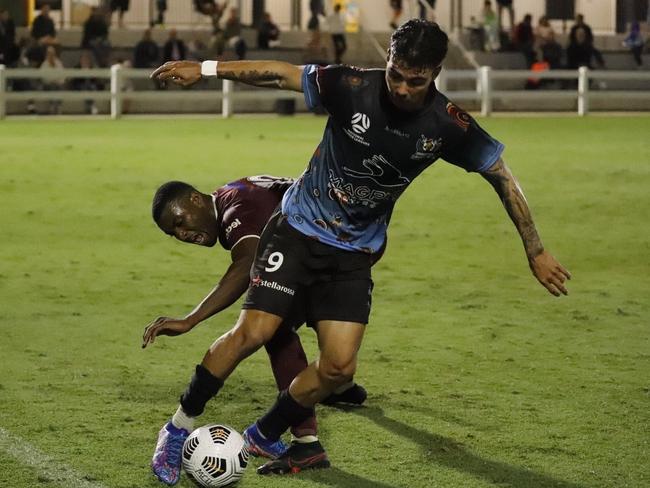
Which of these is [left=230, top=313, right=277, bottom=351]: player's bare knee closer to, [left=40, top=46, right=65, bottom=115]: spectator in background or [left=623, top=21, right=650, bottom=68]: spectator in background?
[left=40, top=46, right=65, bottom=115]: spectator in background

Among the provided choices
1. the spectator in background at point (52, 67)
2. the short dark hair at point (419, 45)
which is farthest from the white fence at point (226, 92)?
the short dark hair at point (419, 45)

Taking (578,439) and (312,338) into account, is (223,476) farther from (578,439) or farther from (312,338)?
(312,338)

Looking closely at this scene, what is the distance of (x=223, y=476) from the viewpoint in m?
6.16

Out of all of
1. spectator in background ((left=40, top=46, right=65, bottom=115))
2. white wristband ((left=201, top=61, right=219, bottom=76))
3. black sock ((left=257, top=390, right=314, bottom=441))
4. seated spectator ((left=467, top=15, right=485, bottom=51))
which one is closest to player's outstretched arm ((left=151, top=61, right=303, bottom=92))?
white wristband ((left=201, top=61, right=219, bottom=76))

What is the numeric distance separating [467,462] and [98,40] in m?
28.7

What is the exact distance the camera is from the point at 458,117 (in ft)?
20.1

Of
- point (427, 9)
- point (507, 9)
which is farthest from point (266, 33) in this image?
point (507, 9)

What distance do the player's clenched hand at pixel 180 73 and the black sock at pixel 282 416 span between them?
4.77 ft

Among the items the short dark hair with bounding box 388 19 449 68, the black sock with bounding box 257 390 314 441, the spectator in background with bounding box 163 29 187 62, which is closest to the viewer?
the short dark hair with bounding box 388 19 449 68

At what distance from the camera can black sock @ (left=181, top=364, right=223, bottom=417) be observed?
6.27 m

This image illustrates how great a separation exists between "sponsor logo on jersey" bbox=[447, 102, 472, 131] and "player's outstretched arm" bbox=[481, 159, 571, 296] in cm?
26

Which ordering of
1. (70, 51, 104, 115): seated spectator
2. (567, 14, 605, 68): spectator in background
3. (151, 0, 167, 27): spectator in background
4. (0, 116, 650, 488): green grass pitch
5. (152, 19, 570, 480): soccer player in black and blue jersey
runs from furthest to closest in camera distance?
(151, 0, 167, 27): spectator in background, (567, 14, 605, 68): spectator in background, (70, 51, 104, 115): seated spectator, (0, 116, 650, 488): green grass pitch, (152, 19, 570, 480): soccer player in black and blue jersey

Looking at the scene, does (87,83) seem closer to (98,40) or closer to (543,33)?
(98,40)

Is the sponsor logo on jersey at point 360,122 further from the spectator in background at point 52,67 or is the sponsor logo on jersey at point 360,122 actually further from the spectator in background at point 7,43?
the spectator in background at point 7,43
